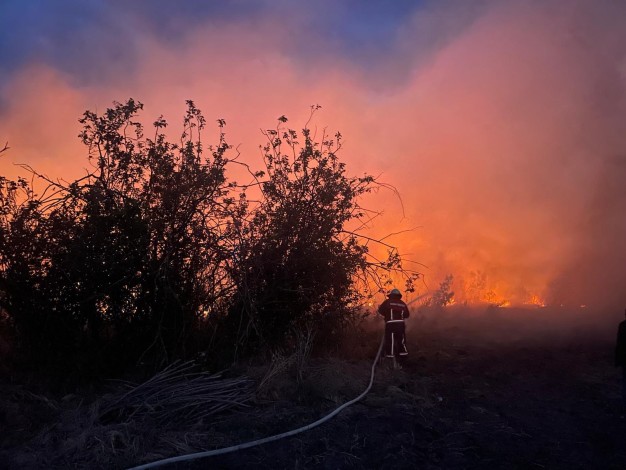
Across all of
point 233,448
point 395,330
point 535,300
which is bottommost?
point 233,448

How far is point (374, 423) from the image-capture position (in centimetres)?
600

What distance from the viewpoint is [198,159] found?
8.01m

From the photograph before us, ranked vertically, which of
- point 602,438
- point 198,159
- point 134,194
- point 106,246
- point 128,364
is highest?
point 198,159

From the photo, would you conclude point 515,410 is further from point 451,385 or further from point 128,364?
point 128,364

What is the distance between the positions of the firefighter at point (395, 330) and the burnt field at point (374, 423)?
39 cm

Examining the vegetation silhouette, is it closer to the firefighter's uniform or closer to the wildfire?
the firefighter's uniform

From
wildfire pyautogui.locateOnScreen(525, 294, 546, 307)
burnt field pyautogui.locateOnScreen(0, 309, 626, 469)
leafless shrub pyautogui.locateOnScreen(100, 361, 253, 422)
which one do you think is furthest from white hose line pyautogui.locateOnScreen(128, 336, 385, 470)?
wildfire pyautogui.locateOnScreen(525, 294, 546, 307)

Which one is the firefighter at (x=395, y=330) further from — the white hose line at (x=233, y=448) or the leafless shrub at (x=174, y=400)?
the leafless shrub at (x=174, y=400)

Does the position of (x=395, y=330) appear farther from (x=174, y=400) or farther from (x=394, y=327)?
(x=174, y=400)

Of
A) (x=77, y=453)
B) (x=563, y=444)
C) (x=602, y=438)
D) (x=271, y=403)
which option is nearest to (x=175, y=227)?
(x=271, y=403)

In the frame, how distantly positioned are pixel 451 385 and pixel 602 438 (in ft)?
9.91

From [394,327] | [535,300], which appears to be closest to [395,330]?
[394,327]

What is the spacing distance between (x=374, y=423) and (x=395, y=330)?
460cm

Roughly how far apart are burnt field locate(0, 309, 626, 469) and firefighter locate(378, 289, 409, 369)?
387 millimetres
